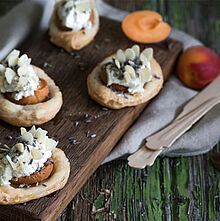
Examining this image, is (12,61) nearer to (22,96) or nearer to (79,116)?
(22,96)

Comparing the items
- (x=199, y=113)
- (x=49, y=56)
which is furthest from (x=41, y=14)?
(x=199, y=113)

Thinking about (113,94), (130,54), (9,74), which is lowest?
(113,94)

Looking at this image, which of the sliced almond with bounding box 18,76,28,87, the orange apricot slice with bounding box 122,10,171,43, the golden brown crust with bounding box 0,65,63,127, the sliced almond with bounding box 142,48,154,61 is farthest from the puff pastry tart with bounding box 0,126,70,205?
the orange apricot slice with bounding box 122,10,171,43

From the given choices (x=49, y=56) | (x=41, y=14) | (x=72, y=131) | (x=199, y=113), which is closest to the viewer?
(x=72, y=131)

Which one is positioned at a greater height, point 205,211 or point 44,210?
point 44,210

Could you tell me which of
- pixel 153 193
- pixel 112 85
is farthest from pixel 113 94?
pixel 153 193

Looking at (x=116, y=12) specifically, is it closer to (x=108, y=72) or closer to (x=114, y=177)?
(x=108, y=72)
